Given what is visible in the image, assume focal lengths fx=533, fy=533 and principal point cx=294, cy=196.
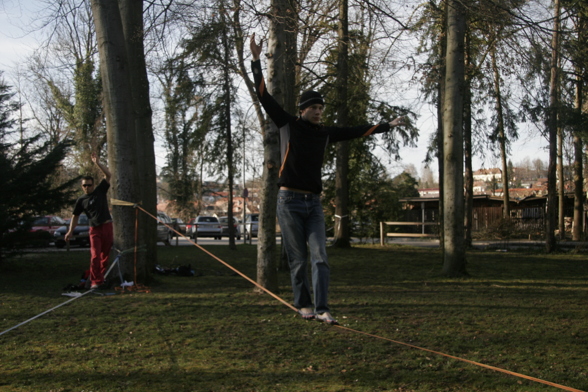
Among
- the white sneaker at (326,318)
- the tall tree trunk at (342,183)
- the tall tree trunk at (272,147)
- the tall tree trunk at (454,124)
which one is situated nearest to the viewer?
the white sneaker at (326,318)

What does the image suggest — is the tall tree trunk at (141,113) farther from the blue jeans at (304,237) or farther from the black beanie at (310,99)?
the black beanie at (310,99)

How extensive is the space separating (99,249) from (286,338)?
15.6 ft

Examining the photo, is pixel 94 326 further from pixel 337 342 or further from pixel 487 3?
pixel 487 3

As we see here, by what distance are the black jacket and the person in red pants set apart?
5648mm

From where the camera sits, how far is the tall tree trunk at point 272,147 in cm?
942

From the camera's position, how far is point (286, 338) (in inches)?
267

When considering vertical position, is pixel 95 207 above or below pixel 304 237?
above

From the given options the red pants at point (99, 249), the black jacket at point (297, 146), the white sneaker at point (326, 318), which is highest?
A: the black jacket at point (297, 146)

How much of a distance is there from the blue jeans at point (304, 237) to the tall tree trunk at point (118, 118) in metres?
5.95

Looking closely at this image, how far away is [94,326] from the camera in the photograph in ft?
23.6

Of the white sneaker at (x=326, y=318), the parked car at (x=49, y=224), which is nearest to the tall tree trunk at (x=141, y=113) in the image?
the white sneaker at (x=326, y=318)

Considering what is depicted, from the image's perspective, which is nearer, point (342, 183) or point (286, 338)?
point (286, 338)

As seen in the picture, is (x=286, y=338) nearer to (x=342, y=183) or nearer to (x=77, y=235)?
(x=342, y=183)

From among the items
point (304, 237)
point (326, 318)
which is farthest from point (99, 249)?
point (326, 318)
